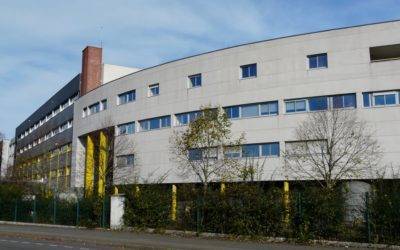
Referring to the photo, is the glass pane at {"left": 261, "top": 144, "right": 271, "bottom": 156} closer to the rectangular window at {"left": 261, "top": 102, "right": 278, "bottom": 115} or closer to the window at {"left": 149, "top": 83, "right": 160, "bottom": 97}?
the rectangular window at {"left": 261, "top": 102, "right": 278, "bottom": 115}

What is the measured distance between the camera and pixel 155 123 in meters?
44.5

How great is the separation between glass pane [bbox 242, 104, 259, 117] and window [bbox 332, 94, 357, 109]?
6027 millimetres

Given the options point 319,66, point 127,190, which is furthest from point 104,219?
point 319,66

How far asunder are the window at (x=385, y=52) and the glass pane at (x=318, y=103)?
4452 mm

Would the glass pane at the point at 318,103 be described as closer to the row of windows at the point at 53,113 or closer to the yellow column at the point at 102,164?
the yellow column at the point at 102,164

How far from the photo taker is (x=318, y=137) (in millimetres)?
33406

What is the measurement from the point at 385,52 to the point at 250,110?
10625 millimetres

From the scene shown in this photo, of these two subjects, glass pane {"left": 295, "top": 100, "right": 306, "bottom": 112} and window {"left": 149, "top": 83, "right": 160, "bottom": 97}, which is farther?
window {"left": 149, "top": 83, "right": 160, "bottom": 97}

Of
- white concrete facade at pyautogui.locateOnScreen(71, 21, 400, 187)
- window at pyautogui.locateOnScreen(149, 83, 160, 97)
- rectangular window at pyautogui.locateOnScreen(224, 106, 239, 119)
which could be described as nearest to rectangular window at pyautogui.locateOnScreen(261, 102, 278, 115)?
white concrete facade at pyautogui.locateOnScreen(71, 21, 400, 187)

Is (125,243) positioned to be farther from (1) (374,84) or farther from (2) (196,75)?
(2) (196,75)

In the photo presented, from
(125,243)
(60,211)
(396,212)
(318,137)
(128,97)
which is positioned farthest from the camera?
(128,97)

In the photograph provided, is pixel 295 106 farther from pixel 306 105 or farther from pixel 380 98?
pixel 380 98

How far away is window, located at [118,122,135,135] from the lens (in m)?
46.8

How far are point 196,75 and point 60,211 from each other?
697 inches
